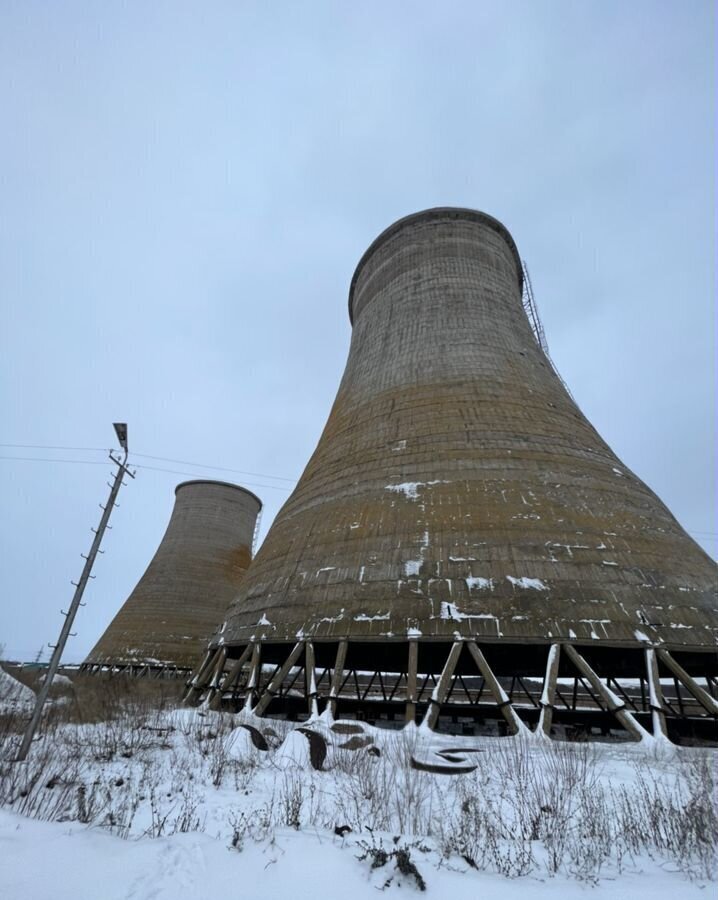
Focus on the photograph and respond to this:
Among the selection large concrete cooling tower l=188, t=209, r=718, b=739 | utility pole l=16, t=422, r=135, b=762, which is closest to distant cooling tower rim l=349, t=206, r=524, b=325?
large concrete cooling tower l=188, t=209, r=718, b=739

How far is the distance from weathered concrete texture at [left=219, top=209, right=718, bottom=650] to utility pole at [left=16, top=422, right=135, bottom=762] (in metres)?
3.37

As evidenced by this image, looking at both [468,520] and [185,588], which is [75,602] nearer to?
[468,520]

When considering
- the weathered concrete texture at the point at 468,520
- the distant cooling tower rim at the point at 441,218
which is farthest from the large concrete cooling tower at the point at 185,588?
the distant cooling tower rim at the point at 441,218

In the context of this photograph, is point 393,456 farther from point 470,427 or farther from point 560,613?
point 560,613

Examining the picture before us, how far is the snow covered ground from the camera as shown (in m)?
2.46

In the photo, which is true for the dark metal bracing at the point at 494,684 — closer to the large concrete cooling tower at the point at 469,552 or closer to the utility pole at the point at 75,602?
the large concrete cooling tower at the point at 469,552

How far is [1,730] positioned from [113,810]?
527 cm

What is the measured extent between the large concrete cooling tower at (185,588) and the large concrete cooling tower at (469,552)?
9317 millimetres

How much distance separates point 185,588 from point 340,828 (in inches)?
814

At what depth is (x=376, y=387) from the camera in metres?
12.1

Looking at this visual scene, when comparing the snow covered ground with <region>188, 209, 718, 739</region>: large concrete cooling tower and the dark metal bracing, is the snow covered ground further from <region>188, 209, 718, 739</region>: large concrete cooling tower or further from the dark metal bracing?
<region>188, 209, 718, 739</region>: large concrete cooling tower

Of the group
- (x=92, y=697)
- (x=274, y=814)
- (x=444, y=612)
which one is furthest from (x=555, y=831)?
(x=92, y=697)

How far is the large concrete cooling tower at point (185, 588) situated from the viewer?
20.8m

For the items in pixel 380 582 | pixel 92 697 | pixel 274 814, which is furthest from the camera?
pixel 92 697
